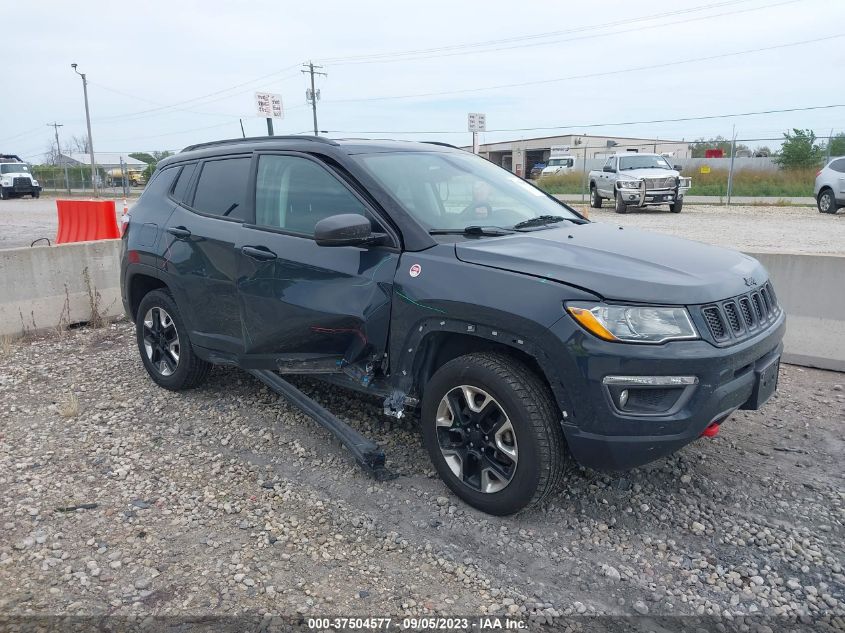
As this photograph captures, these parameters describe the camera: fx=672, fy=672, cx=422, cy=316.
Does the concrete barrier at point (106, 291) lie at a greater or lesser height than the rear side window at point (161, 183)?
lesser

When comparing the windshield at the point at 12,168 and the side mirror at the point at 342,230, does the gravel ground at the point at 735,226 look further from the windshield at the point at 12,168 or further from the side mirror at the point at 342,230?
the windshield at the point at 12,168

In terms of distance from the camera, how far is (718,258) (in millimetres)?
3572

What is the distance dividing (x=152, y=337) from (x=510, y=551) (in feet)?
11.5

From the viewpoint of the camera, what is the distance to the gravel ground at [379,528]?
283 cm

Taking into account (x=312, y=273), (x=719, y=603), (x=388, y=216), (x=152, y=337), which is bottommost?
(x=719, y=603)

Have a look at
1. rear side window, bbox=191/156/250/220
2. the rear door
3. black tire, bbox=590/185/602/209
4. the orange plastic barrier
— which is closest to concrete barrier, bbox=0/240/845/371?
the orange plastic barrier

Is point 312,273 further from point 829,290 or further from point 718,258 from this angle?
point 829,290

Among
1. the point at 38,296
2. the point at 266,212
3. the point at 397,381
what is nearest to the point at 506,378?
the point at 397,381

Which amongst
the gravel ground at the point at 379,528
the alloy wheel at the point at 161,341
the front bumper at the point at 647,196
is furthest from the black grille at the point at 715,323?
the front bumper at the point at 647,196

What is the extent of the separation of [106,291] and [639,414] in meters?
6.53

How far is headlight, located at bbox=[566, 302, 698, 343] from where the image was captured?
289cm

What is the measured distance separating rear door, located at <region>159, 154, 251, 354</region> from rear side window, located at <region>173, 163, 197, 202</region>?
0.04ft

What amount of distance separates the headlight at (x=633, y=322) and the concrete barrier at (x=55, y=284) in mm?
6165

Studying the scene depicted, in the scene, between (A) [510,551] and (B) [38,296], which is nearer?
(A) [510,551]
